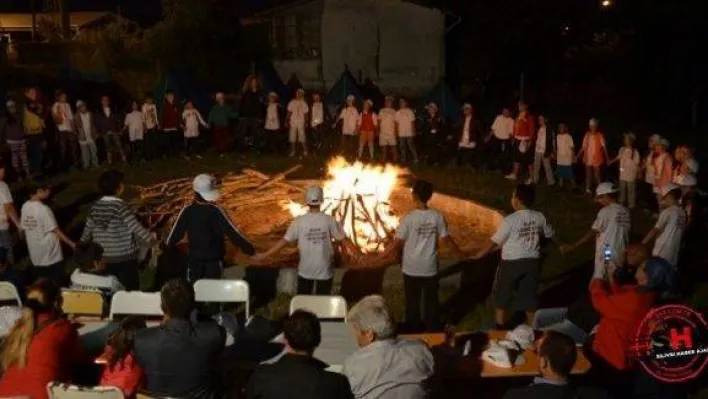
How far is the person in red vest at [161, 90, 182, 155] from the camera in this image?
21438mm

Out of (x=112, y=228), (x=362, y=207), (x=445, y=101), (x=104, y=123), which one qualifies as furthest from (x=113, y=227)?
(x=445, y=101)

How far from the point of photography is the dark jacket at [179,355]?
6727mm

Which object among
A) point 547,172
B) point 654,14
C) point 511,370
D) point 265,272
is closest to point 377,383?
point 511,370

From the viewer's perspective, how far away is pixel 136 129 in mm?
20891

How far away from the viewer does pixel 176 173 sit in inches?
790

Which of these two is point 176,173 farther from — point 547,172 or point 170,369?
point 170,369

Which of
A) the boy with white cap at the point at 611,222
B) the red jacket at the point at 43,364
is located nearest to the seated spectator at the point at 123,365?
the red jacket at the point at 43,364

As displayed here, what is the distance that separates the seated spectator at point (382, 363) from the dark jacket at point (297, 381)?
32 centimetres

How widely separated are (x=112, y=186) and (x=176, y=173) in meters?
10.0

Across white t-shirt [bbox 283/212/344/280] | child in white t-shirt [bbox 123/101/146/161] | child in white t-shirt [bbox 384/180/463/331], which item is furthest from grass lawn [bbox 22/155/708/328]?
white t-shirt [bbox 283/212/344/280]

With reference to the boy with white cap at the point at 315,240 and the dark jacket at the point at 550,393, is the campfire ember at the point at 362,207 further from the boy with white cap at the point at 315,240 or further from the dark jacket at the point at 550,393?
the dark jacket at the point at 550,393

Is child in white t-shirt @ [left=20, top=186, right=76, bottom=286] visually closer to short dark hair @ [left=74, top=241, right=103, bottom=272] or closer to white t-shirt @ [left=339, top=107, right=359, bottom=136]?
short dark hair @ [left=74, top=241, right=103, bottom=272]

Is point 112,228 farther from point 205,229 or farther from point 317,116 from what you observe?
point 317,116

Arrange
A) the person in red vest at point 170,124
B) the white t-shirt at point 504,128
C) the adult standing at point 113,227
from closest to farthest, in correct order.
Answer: the adult standing at point 113,227 < the white t-shirt at point 504,128 < the person in red vest at point 170,124
